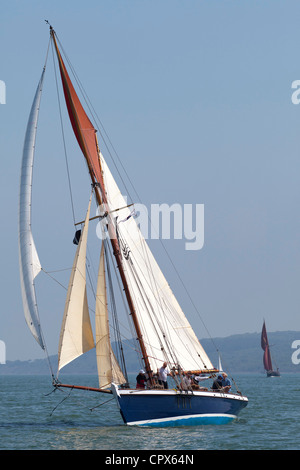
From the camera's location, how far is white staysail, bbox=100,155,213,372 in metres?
38.3

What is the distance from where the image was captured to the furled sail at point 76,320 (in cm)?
3323

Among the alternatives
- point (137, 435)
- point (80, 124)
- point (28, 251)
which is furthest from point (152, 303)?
point (80, 124)

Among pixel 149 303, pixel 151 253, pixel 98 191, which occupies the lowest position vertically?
pixel 149 303

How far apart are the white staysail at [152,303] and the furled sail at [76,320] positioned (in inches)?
177

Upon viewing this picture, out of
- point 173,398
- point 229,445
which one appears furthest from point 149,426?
point 229,445

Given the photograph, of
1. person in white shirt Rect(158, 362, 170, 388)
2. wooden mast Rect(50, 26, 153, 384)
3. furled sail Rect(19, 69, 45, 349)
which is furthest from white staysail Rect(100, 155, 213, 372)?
furled sail Rect(19, 69, 45, 349)

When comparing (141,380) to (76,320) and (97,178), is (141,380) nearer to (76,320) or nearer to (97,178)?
(76,320)

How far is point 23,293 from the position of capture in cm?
3284

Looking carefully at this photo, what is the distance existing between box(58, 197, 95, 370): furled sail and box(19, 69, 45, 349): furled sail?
1.27 m

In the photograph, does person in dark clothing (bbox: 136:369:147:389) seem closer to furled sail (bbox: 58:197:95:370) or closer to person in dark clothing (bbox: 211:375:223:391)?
furled sail (bbox: 58:197:95:370)

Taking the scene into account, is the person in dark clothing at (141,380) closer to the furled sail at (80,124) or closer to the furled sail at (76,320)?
the furled sail at (76,320)
